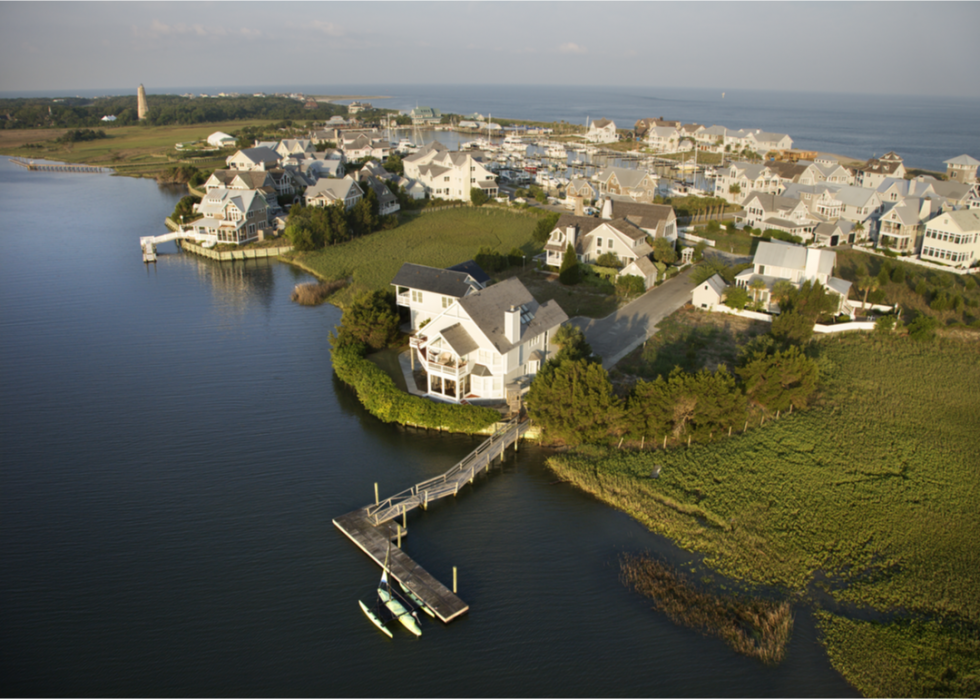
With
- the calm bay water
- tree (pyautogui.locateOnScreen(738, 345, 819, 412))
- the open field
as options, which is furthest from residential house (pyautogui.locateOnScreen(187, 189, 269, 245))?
tree (pyautogui.locateOnScreen(738, 345, 819, 412))

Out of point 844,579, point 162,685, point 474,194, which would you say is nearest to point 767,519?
point 844,579

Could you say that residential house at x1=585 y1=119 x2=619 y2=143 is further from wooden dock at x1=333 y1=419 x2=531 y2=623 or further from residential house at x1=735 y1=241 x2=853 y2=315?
wooden dock at x1=333 y1=419 x2=531 y2=623

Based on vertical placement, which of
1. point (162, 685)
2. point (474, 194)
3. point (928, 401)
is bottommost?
point (162, 685)

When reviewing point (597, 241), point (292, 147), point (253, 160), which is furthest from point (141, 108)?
point (597, 241)

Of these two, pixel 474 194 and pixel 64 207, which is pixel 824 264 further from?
pixel 64 207

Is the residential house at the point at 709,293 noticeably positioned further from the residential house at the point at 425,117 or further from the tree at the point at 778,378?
the residential house at the point at 425,117

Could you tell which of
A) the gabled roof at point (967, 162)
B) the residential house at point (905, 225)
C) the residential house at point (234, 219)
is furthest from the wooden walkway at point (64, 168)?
Answer: the gabled roof at point (967, 162)

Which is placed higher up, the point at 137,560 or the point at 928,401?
the point at 928,401
